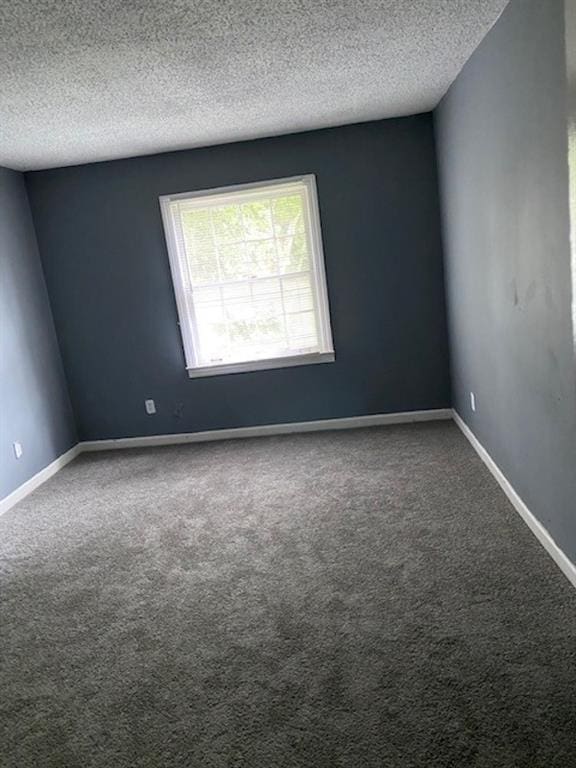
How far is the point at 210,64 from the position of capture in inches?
107

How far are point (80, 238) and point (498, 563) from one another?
157 inches

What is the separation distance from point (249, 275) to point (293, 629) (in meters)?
2.99

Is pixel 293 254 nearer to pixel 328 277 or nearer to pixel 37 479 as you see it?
pixel 328 277

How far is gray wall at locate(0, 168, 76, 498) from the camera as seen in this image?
4145 millimetres

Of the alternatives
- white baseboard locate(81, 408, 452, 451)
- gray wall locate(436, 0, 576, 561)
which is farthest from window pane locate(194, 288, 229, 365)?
gray wall locate(436, 0, 576, 561)

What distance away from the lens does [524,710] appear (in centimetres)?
171

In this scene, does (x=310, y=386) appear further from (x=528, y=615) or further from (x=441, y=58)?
(x=528, y=615)

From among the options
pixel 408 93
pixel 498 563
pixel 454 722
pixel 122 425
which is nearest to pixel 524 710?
pixel 454 722

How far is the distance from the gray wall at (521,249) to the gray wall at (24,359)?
10.8ft

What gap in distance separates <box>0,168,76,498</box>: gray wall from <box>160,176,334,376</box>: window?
1.13m

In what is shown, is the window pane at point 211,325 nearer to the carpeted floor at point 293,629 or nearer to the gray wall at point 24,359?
the gray wall at point 24,359

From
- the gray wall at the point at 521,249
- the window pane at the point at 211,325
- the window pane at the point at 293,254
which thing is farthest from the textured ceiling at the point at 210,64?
the window pane at the point at 211,325

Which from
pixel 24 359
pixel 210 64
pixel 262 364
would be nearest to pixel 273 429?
pixel 262 364

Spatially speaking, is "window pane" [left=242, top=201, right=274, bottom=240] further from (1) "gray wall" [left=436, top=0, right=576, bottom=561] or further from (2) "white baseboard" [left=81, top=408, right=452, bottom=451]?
(2) "white baseboard" [left=81, top=408, right=452, bottom=451]
